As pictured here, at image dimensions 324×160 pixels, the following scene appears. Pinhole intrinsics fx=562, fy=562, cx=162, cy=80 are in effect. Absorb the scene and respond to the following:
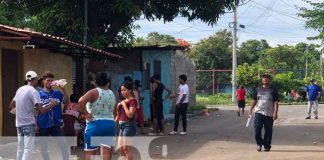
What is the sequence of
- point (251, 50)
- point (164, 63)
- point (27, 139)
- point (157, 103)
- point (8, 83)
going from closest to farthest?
point (27, 139)
point (8, 83)
point (157, 103)
point (164, 63)
point (251, 50)

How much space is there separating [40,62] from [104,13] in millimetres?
3691

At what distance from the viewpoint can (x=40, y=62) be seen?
554 inches

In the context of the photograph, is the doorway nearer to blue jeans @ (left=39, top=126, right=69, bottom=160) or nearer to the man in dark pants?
blue jeans @ (left=39, top=126, right=69, bottom=160)

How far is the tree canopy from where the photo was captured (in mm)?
15766

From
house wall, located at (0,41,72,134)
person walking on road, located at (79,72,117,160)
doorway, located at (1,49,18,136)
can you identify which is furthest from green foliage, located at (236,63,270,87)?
person walking on road, located at (79,72,117,160)

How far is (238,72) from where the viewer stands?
4116 centimetres

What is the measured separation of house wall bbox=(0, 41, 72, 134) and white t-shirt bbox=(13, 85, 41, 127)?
11.4 ft

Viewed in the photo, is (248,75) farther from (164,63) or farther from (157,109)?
(157,109)

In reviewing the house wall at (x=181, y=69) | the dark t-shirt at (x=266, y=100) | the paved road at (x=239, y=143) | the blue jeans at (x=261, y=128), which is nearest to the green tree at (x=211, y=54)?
the house wall at (x=181, y=69)

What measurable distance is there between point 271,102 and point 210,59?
45318mm

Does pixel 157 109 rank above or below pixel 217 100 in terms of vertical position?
above

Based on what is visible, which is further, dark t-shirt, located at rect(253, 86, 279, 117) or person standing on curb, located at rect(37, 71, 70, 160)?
dark t-shirt, located at rect(253, 86, 279, 117)

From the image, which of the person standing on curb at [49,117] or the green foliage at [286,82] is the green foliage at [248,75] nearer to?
the green foliage at [286,82]

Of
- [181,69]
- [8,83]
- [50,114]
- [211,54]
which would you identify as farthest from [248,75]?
[50,114]
